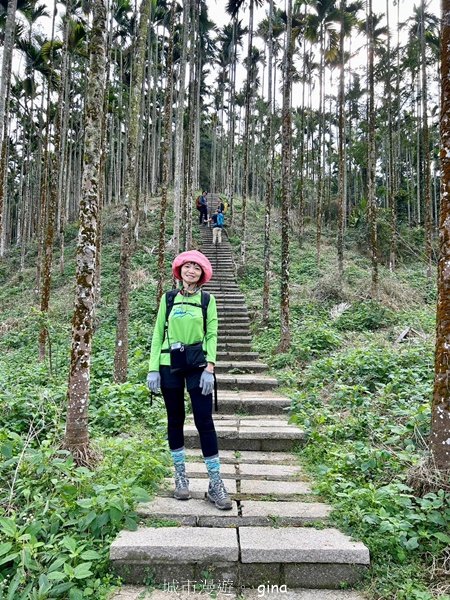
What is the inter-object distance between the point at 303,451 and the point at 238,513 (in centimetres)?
151

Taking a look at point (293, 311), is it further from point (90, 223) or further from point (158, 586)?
point (158, 586)

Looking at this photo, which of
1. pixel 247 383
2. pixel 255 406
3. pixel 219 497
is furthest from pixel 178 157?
pixel 219 497

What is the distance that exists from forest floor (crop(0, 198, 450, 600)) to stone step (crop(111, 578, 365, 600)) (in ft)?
0.45

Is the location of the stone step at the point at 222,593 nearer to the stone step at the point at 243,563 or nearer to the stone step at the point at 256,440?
the stone step at the point at 243,563

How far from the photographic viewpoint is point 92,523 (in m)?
2.75

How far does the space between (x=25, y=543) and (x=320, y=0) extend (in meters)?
19.5

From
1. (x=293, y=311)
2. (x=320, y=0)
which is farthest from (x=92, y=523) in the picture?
(x=320, y=0)

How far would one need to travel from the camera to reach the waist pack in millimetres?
3141

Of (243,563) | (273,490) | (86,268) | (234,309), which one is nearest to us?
(243,563)

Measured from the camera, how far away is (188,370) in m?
3.18

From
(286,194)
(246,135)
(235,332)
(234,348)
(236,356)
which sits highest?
(246,135)

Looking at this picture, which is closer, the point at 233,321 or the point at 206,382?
the point at 206,382

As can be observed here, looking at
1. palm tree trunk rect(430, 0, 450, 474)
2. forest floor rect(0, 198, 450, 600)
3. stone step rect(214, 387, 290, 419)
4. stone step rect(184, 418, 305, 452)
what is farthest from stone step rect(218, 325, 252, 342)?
palm tree trunk rect(430, 0, 450, 474)

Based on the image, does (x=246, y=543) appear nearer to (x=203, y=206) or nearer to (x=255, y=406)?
(x=255, y=406)
